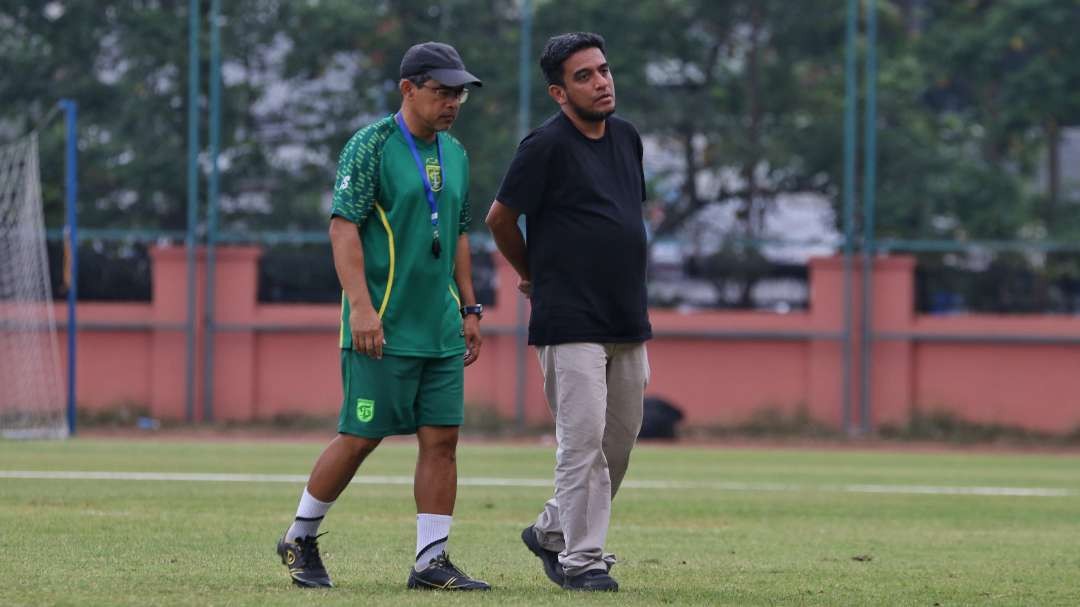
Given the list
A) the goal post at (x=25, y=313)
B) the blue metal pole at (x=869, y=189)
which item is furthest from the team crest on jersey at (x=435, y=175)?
the blue metal pole at (x=869, y=189)

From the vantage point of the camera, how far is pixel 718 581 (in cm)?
725

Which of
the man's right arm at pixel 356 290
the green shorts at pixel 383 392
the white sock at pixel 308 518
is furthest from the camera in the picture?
the white sock at pixel 308 518

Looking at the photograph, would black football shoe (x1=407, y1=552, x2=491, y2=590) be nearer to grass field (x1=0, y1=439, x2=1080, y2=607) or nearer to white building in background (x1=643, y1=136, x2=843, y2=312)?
grass field (x1=0, y1=439, x2=1080, y2=607)

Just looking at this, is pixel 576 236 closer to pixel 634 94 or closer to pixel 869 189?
pixel 634 94

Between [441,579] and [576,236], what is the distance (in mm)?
1341

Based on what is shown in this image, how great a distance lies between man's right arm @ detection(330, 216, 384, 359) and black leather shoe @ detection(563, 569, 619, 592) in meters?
1.10

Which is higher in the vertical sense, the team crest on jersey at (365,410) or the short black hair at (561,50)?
the short black hair at (561,50)

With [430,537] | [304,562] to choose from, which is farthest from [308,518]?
[430,537]

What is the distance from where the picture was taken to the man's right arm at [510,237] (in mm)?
6918

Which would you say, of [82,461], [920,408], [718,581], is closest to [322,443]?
[82,461]

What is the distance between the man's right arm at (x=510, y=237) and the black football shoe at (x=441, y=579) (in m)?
1.08

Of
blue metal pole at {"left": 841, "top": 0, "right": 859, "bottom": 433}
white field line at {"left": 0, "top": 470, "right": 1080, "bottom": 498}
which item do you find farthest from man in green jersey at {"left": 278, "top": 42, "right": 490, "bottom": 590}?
blue metal pole at {"left": 841, "top": 0, "right": 859, "bottom": 433}

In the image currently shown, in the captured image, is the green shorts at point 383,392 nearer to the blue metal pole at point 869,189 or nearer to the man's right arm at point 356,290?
the man's right arm at point 356,290

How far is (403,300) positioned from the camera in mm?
6633
